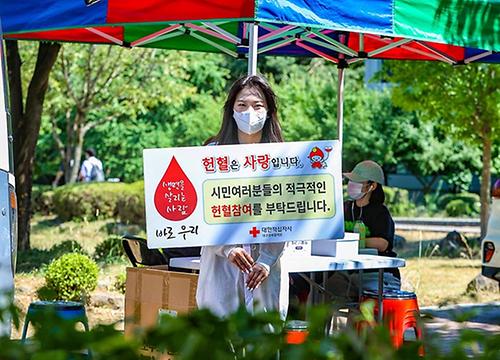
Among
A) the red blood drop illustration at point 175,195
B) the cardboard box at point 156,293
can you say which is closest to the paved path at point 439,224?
the cardboard box at point 156,293

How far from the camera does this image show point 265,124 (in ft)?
18.8

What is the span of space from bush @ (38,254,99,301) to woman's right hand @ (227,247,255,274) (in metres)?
4.99

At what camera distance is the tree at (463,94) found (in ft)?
54.4

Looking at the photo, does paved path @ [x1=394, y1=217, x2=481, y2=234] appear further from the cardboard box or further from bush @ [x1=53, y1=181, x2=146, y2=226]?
the cardboard box

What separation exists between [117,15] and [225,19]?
0.83 metres

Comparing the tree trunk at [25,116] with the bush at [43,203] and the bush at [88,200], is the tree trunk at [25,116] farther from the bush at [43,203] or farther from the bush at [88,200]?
the bush at [43,203]

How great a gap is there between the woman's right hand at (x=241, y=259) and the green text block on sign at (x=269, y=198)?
0.49 ft

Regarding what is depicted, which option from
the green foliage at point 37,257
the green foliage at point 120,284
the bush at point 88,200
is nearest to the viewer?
the green foliage at point 120,284

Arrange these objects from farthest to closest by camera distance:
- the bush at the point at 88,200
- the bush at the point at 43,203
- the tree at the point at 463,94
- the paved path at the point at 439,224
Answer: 1. the bush at the point at 43,203
2. the paved path at the point at 439,224
3. the bush at the point at 88,200
4. the tree at the point at 463,94

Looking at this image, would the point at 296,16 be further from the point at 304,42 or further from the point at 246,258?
the point at 304,42

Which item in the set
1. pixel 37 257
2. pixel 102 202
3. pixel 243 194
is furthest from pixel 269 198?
pixel 102 202

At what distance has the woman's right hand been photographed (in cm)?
535

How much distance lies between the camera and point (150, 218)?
5250mm

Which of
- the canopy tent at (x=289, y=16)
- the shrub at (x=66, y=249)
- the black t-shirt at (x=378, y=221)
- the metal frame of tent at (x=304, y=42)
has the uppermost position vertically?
the metal frame of tent at (x=304, y=42)
